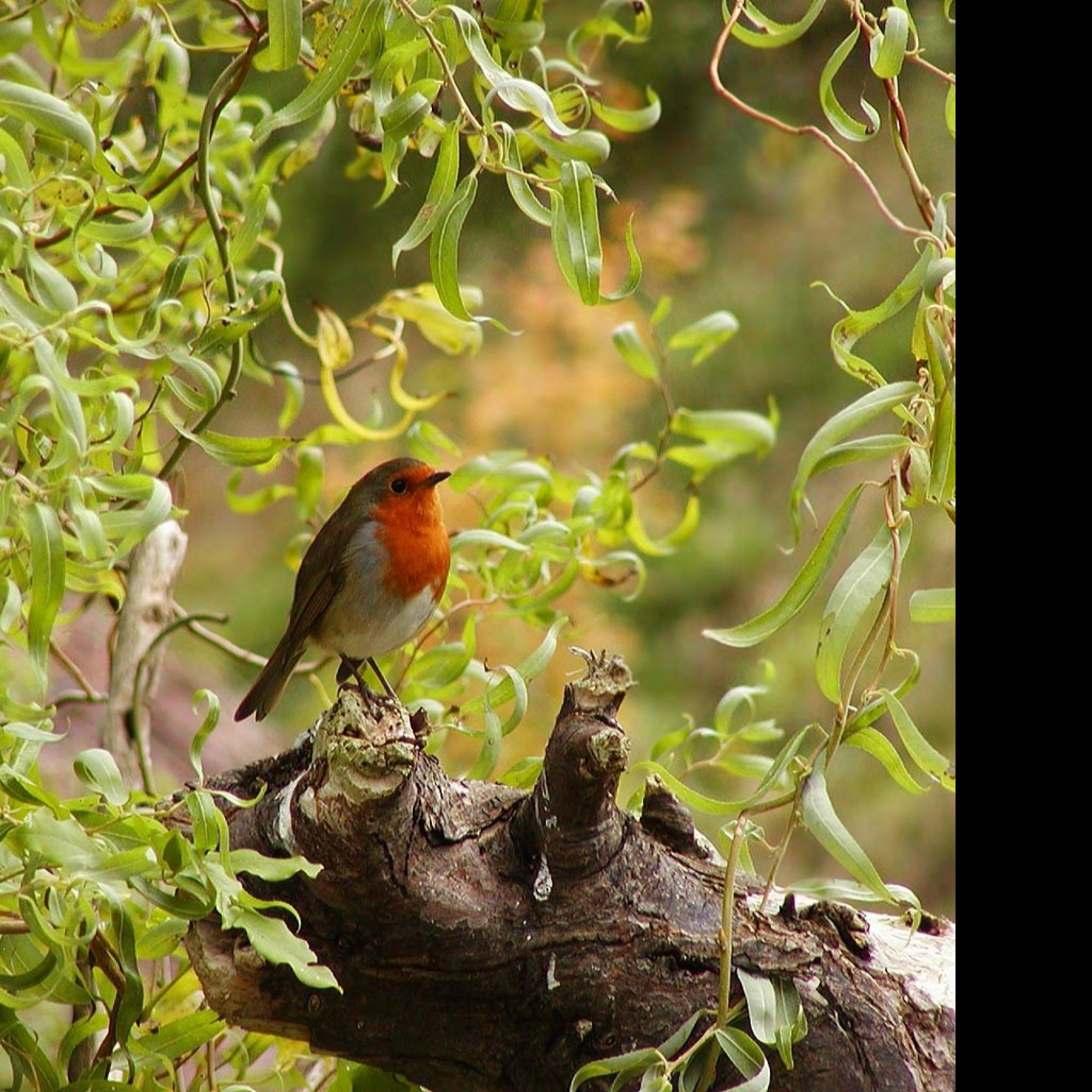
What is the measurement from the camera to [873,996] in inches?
42.8

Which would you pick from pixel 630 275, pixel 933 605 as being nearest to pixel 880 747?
pixel 933 605

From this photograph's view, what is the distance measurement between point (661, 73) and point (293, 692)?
6.19ft

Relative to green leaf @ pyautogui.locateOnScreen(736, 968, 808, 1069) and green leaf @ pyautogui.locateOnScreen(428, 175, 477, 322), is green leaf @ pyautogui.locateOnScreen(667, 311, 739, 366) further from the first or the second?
green leaf @ pyautogui.locateOnScreen(736, 968, 808, 1069)

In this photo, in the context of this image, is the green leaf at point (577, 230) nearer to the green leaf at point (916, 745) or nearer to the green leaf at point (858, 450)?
the green leaf at point (858, 450)

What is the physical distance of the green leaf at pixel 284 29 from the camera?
3.23 feet

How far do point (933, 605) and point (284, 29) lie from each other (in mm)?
637

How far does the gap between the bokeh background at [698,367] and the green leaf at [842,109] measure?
6.74 ft

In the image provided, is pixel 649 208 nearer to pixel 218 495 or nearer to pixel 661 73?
pixel 661 73

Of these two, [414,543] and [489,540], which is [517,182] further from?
[414,543]

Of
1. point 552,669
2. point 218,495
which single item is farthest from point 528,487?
point 218,495

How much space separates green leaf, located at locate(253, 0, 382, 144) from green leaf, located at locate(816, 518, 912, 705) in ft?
1.68

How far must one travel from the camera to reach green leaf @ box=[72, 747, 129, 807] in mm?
966

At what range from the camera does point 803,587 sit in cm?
95

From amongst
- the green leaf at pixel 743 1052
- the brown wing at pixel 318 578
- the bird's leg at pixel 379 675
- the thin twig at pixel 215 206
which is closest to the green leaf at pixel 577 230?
the thin twig at pixel 215 206
